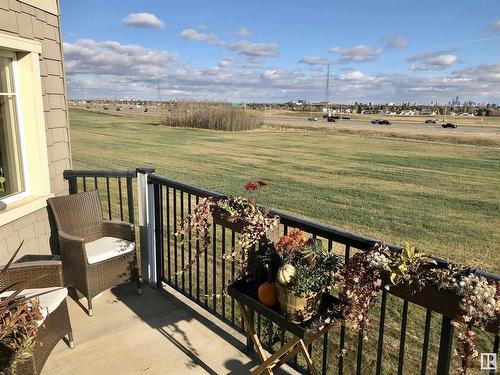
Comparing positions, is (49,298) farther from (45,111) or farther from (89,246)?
(45,111)

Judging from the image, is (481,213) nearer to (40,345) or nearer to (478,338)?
(478,338)

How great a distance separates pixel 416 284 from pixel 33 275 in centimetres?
234

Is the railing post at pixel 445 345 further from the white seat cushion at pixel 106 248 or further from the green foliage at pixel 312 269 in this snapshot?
the white seat cushion at pixel 106 248

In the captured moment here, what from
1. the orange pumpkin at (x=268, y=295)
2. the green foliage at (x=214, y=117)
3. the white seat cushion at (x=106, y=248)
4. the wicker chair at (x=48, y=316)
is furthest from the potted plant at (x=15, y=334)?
the green foliage at (x=214, y=117)

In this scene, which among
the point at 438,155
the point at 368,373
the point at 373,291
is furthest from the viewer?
the point at 438,155

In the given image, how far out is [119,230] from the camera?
363 centimetres

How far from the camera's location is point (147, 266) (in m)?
3.67

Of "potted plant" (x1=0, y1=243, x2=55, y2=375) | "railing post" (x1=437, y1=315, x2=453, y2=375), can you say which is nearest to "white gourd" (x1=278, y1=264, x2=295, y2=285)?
"railing post" (x1=437, y1=315, x2=453, y2=375)

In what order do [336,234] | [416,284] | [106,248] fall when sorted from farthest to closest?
1. [106,248]
2. [336,234]
3. [416,284]

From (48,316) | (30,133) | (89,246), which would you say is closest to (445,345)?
(48,316)

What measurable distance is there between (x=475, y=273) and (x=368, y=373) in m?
1.70

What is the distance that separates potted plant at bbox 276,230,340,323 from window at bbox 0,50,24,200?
9.34 ft

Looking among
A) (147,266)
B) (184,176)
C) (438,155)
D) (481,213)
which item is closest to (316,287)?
(147,266)

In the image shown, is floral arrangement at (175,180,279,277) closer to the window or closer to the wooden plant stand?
the wooden plant stand
